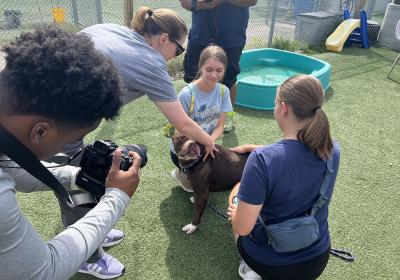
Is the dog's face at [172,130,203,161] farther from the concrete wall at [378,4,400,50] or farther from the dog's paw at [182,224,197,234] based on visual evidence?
the concrete wall at [378,4,400,50]

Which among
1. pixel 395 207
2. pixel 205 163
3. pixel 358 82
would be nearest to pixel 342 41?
pixel 358 82

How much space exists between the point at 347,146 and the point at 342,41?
495 centimetres

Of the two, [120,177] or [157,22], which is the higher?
[157,22]

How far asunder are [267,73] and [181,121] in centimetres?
502

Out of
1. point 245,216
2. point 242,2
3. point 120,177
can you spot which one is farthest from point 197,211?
point 242,2

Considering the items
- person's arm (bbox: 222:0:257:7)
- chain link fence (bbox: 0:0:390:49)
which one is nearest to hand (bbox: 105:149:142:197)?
person's arm (bbox: 222:0:257:7)

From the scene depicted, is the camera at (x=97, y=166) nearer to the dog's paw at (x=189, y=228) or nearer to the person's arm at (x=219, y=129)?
the dog's paw at (x=189, y=228)

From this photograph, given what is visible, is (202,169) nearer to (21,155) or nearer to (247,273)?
(247,273)

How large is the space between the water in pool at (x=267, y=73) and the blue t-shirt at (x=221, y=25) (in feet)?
7.25

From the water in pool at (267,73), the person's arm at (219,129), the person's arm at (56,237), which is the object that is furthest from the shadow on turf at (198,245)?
the water in pool at (267,73)

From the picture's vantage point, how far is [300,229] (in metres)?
1.94

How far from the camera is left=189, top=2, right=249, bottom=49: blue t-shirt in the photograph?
4.24 m

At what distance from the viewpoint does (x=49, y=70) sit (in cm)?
105

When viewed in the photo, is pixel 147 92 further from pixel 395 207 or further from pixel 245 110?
pixel 245 110
